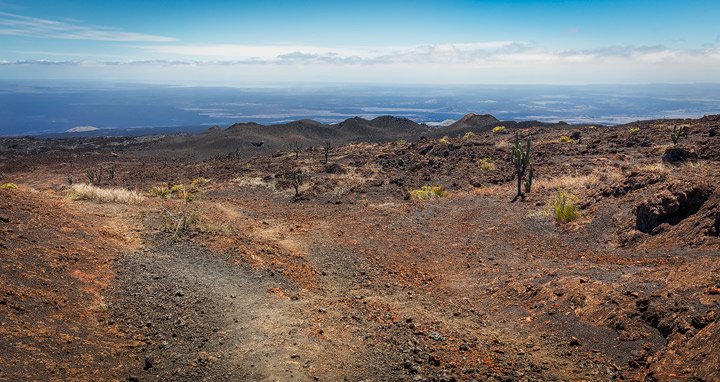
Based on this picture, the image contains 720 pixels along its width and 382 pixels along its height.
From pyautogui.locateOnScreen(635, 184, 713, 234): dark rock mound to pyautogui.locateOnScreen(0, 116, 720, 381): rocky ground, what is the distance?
0.15 ft

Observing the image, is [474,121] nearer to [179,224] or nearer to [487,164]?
[487,164]

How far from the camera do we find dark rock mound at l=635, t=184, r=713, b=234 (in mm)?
11922

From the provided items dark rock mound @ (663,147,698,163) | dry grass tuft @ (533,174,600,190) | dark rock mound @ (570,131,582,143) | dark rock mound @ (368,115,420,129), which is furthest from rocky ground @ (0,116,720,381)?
dark rock mound @ (368,115,420,129)

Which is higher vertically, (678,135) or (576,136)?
(678,135)

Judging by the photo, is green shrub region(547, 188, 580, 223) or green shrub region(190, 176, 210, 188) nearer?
green shrub region(547, 188, 580, 223)

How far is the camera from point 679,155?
2095cm

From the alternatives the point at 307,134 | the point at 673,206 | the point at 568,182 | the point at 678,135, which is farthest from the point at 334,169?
the point at 307,134

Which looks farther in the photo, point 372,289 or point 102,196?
point 102,196

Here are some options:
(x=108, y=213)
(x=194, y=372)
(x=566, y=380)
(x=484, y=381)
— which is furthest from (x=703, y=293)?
(x=108, y=213)

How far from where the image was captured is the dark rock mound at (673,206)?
39.1ft

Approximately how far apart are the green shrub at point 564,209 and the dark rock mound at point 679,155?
27.0 feet

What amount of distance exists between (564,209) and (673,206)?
339cm

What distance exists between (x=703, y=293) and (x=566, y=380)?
2.79 metres

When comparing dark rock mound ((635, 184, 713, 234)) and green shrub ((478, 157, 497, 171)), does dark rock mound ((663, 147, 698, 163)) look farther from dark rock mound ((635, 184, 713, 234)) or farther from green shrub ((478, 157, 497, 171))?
dark rock mound ((635, 184, 713, 234))
